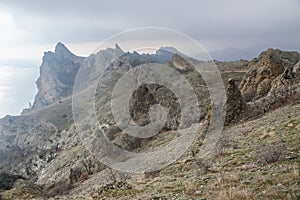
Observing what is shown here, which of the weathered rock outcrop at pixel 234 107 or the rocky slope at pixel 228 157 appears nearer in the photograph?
the rocky slope at pixel 228 157

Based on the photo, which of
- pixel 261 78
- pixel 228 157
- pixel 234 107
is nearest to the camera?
pixel 228 157

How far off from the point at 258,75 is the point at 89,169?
3333cm

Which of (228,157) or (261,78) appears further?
(261,78)

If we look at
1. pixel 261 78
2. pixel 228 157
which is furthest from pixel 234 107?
pixel 261 78

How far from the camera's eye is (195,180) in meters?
18.4

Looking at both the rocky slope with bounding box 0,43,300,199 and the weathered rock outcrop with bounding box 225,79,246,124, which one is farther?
the weathered rock outcrop with bounding box 225,79,246,124

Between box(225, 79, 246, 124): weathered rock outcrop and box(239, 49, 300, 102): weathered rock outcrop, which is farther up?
box(239, 49, 300, 102): weathered rock outcrop

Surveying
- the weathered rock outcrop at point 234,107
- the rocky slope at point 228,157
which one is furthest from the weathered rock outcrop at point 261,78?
the weathered rock outcrop at point 234,107

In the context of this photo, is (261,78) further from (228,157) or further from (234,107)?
(228,157)

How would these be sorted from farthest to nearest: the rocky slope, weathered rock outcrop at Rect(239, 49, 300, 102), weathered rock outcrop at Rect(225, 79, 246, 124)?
weathered rock outcrop at Rect(239, 49, 300, 102)
weathered rock outcrop at Rect(225, 79, 246, 124)
the rocky slope

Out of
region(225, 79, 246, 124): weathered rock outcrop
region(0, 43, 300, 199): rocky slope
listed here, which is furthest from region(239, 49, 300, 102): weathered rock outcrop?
region(225, 79, 246, 124): weathered rock outcrop

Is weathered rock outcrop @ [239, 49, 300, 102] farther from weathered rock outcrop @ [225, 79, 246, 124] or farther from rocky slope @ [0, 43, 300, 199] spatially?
weathered rock outcrop @ [225, 79, 246, 124]

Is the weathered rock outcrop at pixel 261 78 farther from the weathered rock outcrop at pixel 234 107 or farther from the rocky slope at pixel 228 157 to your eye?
the weathered rock outcrop at pixel 234 107

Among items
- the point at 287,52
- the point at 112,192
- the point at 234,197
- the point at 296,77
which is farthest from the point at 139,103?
the point at 287,52
